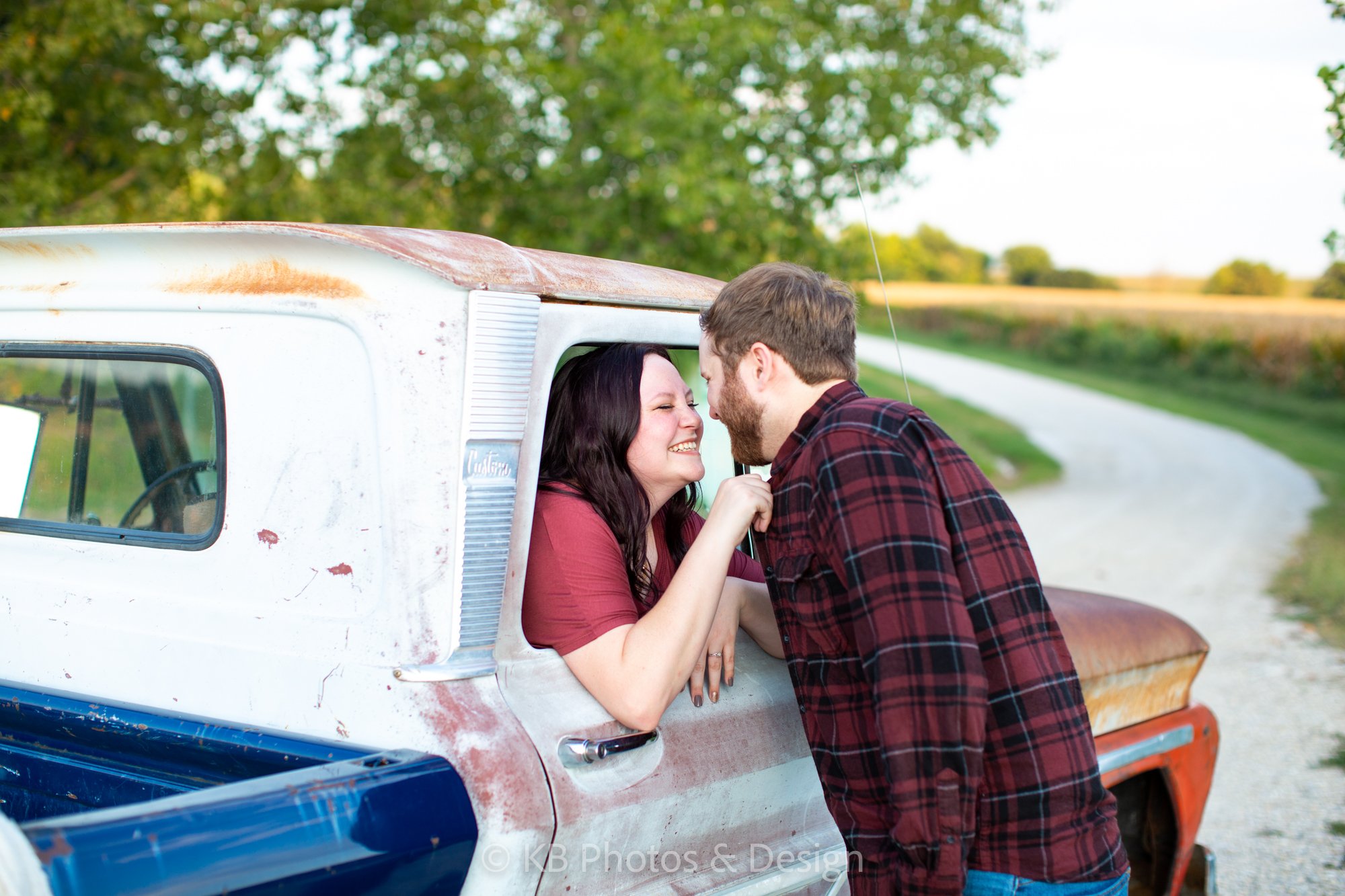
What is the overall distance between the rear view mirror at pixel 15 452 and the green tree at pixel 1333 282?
13.3ft

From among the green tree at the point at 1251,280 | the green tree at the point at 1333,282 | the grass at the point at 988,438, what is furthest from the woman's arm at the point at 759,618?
the green tree at the point at 1251,280

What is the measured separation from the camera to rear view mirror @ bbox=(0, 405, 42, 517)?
8.04 feet

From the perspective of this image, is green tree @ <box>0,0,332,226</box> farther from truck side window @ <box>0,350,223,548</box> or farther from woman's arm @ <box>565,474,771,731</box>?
woman's arm @ <box>565,474,771,731</box>

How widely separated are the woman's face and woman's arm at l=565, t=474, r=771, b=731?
380mm

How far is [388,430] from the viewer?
5.92ft

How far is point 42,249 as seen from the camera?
88.0 inches

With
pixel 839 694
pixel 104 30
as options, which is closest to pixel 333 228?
pixel 839 694

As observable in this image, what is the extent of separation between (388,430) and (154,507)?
0.78 meters

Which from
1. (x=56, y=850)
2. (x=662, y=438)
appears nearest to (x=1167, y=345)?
(x=662, y=438)

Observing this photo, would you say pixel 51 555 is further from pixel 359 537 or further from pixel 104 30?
pixel 104 30

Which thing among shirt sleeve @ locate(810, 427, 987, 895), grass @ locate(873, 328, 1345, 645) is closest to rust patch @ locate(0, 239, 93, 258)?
shirt sleeve @ locate(810, 427, 987, 895)

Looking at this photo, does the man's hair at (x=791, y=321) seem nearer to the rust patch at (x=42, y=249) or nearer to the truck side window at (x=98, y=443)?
the truck side window at (x=98, y=443)

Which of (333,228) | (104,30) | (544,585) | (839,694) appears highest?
(104,30)

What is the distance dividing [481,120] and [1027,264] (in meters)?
61.5
